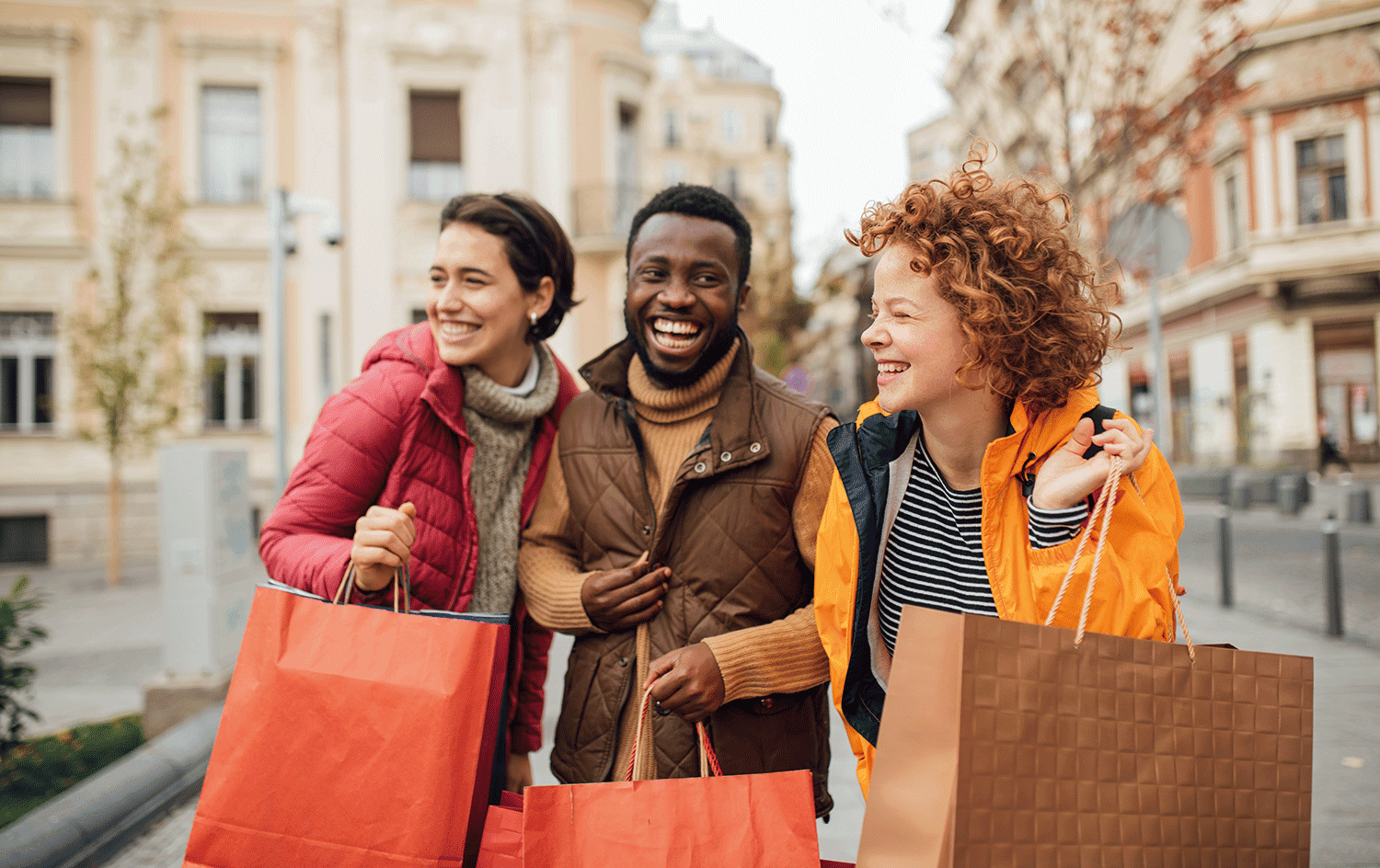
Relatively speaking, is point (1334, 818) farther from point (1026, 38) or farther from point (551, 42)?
point (551, 42)

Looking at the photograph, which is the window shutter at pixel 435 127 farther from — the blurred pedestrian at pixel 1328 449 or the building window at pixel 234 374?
the blurred pedestrian at pixel 1328 449

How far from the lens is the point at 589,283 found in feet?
56.0

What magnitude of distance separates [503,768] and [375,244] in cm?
1567

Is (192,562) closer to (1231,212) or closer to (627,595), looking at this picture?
(627,595)

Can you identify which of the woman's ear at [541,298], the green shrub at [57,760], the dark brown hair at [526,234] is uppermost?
the dark brown hair at [526,234]

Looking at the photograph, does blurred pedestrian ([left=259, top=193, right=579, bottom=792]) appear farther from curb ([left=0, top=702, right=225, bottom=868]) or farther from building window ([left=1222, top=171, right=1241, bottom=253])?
building window ([left=1222, top=171, right=1241, bottom=253])

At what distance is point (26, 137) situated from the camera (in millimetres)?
15172

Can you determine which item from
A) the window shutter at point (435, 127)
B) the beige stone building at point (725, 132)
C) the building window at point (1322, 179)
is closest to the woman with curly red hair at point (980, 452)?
the window shutter at point (435, 127)

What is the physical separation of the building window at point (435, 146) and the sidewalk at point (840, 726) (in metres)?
8.97

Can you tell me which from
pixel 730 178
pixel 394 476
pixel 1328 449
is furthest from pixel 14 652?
pixel 730 178

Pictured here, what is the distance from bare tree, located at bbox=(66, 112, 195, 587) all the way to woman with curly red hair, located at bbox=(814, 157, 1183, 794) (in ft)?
38.8

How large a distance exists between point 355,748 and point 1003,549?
114 centimetres

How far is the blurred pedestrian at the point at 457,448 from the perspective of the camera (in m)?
1.89

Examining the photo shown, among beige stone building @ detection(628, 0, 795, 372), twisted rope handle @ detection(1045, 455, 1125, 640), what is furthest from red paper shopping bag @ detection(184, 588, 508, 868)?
beige stone building @ detection(628, 0, 795, 372)
